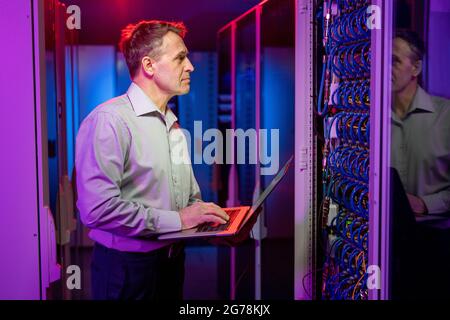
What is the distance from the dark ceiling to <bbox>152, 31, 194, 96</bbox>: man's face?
0.15 metres

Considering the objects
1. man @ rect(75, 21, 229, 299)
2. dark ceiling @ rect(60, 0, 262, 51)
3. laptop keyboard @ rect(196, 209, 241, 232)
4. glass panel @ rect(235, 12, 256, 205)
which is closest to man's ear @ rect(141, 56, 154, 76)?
man @ rect(75, 21, 229, 299)

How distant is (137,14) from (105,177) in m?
0.87

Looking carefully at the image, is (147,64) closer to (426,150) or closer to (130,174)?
(130,174)

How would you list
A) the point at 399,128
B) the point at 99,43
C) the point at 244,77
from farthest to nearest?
the point at 244,77, the point at 99,43, the point at 399,128

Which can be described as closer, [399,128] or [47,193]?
[399,128]

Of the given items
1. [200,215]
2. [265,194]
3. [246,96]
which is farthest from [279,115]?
[200,215]

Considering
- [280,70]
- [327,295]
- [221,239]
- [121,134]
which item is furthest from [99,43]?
[327,295]

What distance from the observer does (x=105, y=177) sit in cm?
230

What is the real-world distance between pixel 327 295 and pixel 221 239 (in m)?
0.78

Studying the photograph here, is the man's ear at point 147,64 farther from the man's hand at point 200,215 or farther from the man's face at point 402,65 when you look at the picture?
the man's face at point 402,65

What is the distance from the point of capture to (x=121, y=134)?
237 centimetres

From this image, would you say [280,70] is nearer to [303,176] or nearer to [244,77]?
[244,77]

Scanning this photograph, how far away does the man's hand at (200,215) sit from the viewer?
8.17 ft

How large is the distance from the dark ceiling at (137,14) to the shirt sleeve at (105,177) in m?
0.59
